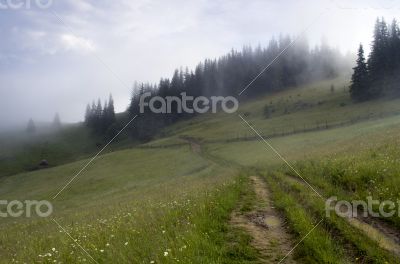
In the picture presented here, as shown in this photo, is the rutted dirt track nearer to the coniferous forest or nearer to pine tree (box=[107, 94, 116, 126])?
the coniferous forest

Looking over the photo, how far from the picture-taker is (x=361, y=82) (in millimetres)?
100875

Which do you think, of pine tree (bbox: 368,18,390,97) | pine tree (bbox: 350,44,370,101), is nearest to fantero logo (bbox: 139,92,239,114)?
pine tree (bbox: 350,44,370,101)

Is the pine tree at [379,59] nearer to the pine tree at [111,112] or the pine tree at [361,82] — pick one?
the pine tree at [361,82]

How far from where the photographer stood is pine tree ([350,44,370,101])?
100m

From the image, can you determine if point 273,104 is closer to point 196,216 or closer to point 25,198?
point 25,198

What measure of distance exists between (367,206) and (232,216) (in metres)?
3.92

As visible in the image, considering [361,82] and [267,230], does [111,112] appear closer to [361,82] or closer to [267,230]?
[361,82]

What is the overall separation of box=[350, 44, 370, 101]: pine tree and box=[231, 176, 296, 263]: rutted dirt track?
3785 inches

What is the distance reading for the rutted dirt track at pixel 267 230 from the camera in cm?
800

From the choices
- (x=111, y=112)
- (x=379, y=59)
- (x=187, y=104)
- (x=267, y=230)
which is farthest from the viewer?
(x=111, y=112)

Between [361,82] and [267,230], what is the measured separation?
10093 centimetres

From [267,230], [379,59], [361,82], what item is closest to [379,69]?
[379,59]

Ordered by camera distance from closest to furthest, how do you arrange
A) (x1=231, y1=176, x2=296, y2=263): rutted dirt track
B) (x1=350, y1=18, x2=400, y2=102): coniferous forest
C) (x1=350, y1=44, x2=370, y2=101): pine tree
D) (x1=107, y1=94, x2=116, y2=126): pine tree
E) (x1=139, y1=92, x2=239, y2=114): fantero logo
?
(x1=231, y1=176, x2=296, y2=263): rutted dirt track
(x1=350, y1=18, x2=400, y2=102): coniferous forest
(x1=350, y1=44, x2=370, y2=101): pine tree
(x1=139, y1=92, x2=239, y2=114): fantero logo
(x1=107, y1=94, x2=116, y2=126): pine tree

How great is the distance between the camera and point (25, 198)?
55.8 meters
